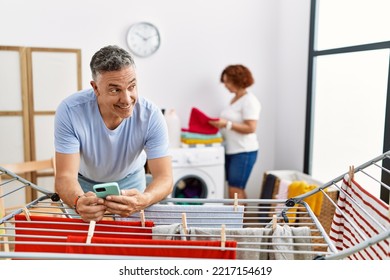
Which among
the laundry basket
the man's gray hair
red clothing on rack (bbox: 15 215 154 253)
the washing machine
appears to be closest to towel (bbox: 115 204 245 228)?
red clothing on rack (bbox: 15 215 154 253)

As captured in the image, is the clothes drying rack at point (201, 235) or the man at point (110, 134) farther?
the man at point (110, 134)

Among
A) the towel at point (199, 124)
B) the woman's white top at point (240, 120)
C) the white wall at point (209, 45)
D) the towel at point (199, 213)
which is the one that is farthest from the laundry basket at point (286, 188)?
the towel at point (199, 213)

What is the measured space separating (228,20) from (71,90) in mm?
1571

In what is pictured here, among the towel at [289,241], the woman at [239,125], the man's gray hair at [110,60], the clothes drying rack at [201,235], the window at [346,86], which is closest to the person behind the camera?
the clothes drying rack at [201,235]

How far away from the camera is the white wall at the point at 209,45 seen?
3.29 m

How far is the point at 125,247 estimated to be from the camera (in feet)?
3.45

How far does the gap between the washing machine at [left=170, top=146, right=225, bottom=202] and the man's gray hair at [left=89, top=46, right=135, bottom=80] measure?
6.40ft

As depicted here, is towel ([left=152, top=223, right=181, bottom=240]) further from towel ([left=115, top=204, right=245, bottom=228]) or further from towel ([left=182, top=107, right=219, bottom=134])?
towel ([left=182, top=107, right=219, bottom=134])

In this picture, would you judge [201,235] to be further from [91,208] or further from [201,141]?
[201,141]

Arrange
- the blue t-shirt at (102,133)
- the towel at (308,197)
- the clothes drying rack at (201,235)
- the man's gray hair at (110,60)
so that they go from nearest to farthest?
the clothes drying rack at (201,235) → the man's gray hair at (110,60) → the blue t-shirt at (102,133) → the towel at (308,197)

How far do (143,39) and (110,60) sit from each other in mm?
2243

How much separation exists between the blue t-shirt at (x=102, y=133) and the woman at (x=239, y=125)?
1855mm

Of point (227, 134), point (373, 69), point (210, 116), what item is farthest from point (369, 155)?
point (210, 116)

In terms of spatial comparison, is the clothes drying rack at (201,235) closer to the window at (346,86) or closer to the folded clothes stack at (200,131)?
the window at (346,86)
